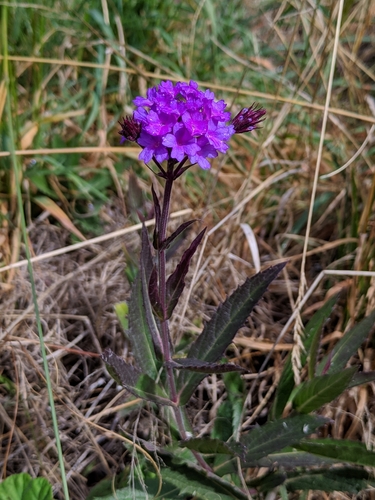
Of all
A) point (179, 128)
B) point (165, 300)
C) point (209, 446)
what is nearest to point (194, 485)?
point (209, 446)

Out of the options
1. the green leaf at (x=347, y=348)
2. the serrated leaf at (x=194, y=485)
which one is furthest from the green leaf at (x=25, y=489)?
the green leaf at (x=347, y=348)

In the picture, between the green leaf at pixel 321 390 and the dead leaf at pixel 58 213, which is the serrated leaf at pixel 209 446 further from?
the dead leaf at pixel 58 213

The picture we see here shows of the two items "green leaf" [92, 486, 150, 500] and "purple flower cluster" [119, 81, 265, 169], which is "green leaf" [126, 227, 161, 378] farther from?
"purple flower cluster" [119, 81, 265, 169]

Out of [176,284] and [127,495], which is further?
[127,495]

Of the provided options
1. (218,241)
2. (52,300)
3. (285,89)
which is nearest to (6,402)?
(52,300)

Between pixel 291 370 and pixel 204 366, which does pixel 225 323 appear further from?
pixel 291 370
